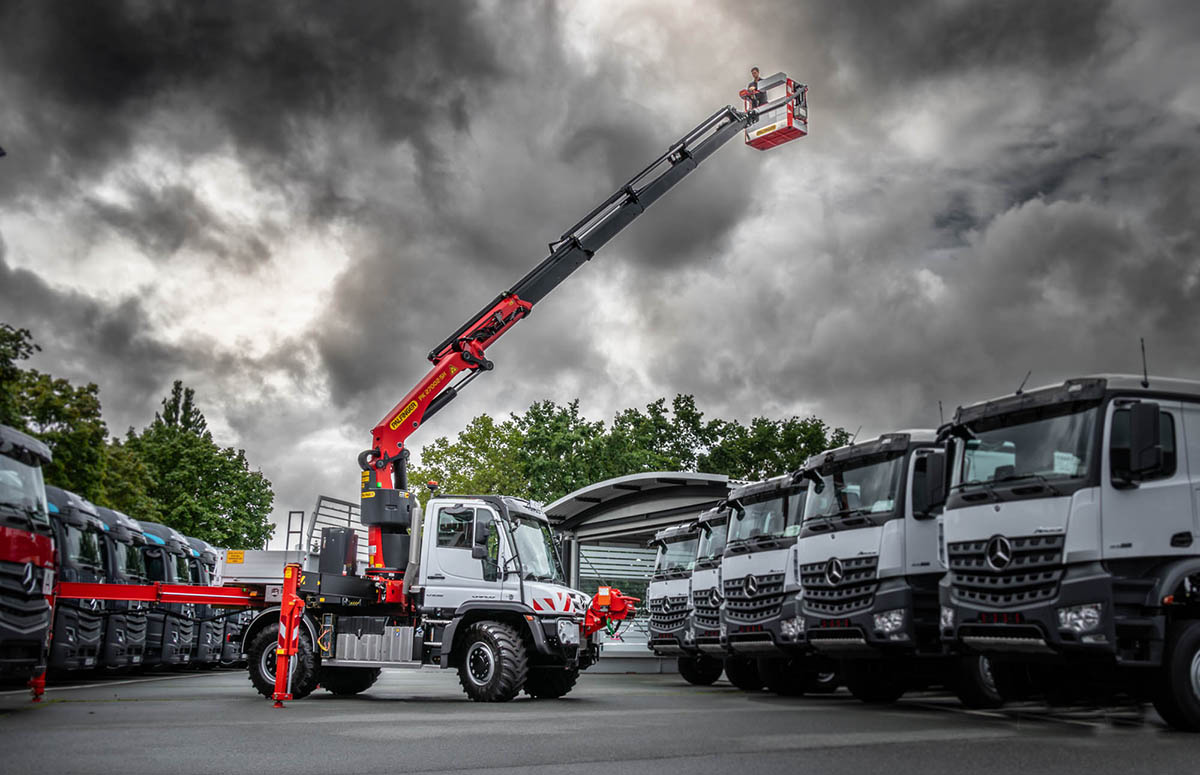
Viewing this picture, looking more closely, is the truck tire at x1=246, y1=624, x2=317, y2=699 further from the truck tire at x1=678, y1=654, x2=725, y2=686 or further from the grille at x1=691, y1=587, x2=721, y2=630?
the truck tire at x1=678, y1=654, x2=725, y2=686

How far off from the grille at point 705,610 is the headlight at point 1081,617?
841cm

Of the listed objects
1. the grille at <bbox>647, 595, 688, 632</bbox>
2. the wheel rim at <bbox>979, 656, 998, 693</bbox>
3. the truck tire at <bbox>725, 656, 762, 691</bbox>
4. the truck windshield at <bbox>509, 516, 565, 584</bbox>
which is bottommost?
the truck tire at <bbox>725, 656, 762, 691</bbox>

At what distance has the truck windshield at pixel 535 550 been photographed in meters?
15.6

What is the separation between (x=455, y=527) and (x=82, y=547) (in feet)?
24.7

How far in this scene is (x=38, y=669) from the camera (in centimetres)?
1150

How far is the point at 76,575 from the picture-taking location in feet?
59.7

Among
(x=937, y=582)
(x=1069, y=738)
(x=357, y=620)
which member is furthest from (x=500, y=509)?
(x=1069, y=738)

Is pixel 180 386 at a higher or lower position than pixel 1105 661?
higher

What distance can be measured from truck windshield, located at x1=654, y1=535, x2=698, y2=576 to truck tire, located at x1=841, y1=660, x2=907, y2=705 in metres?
6.17

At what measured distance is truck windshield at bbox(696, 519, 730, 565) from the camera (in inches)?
752

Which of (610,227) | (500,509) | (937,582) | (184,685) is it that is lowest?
(184,685)

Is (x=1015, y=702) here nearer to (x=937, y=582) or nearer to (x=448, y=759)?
(x=937, y=582)

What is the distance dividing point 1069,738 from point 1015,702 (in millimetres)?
4307

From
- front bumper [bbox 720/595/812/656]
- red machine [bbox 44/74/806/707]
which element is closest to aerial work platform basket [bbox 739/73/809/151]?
red machine [bbox 44/74/806/707]
